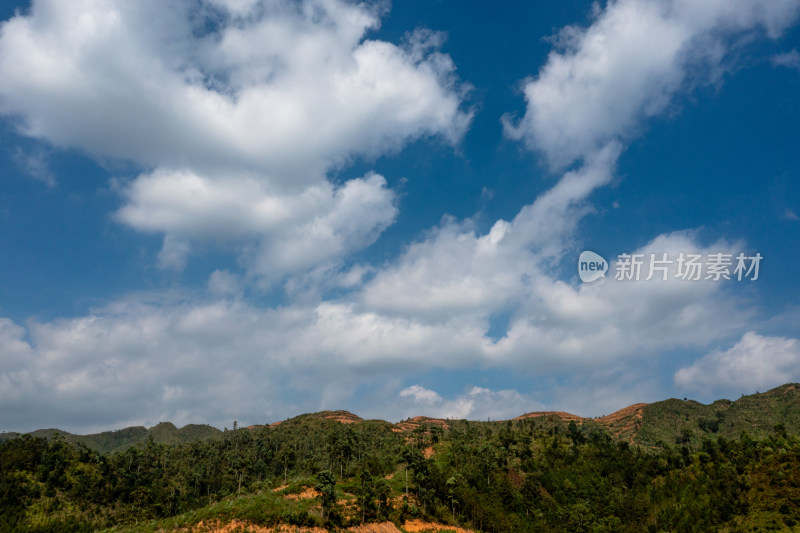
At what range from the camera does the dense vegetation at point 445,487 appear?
7369 centimetres

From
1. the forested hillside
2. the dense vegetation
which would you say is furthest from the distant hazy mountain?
the dense vegetation

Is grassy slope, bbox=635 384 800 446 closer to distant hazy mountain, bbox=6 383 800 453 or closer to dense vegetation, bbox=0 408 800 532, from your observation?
distant hazy mountain, bbox=6 383 800 453

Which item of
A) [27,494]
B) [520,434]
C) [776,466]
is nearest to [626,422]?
[520,434]

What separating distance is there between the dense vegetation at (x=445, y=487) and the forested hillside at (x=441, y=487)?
12.3 inches

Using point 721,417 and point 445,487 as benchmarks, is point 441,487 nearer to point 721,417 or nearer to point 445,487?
point 445,487

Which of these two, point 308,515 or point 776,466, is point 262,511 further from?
point 776,466

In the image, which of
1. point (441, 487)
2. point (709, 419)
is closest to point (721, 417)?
point (709, 419)

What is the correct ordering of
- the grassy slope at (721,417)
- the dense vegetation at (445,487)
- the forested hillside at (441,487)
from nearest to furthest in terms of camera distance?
the forested hillside at (441,487)
the dense vegetation at (445,487)
the grassy slope at (721,417)

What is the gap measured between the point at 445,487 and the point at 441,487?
97 cm

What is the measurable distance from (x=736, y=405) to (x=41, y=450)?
776ft

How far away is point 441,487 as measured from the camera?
9788 centimetres

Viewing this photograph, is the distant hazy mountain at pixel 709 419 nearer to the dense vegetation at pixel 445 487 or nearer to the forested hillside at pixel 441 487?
the forested hillside at pixel 441 487

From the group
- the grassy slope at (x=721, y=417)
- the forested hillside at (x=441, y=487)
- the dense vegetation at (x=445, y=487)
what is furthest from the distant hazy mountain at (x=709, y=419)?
the dense vegetation at (x=445, y=487)

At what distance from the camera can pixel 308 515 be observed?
7125 centimetres
